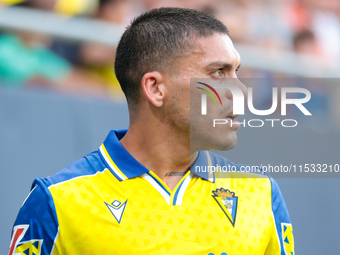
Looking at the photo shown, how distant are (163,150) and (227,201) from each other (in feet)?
1.15

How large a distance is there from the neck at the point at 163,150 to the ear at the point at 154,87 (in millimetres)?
96

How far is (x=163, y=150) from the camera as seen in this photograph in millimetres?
1847

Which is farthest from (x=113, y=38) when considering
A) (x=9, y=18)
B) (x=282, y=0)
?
(x=282, y=0)

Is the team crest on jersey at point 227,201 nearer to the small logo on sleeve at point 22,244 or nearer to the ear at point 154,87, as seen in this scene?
the ear at point 154,87

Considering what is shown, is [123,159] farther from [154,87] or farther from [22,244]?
[22,244]

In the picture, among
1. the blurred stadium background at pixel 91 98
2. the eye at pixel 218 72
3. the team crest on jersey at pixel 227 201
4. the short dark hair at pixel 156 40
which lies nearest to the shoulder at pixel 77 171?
the short dark hair at pixel 156 40

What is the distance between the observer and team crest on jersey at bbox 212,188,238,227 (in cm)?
175

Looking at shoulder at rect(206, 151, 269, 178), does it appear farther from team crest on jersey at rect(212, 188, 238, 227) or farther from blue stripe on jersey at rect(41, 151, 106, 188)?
blue stripe on jersey at rect(41, 151, 106, 188)

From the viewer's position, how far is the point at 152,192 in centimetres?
173

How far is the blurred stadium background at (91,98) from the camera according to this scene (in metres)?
2.69

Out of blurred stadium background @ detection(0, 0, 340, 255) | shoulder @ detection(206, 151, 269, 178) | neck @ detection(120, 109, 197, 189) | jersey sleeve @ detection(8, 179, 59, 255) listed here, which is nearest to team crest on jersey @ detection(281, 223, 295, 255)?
shoulder @ detection(206, 151, 269, 178)

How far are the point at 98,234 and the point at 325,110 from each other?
2996 mm

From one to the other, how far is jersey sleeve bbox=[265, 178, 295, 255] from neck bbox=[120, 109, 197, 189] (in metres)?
0.43

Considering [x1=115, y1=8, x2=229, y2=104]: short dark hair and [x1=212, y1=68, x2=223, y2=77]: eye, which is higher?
[x1=115, y1=8, x2=229, y2=104]: short dark hair
